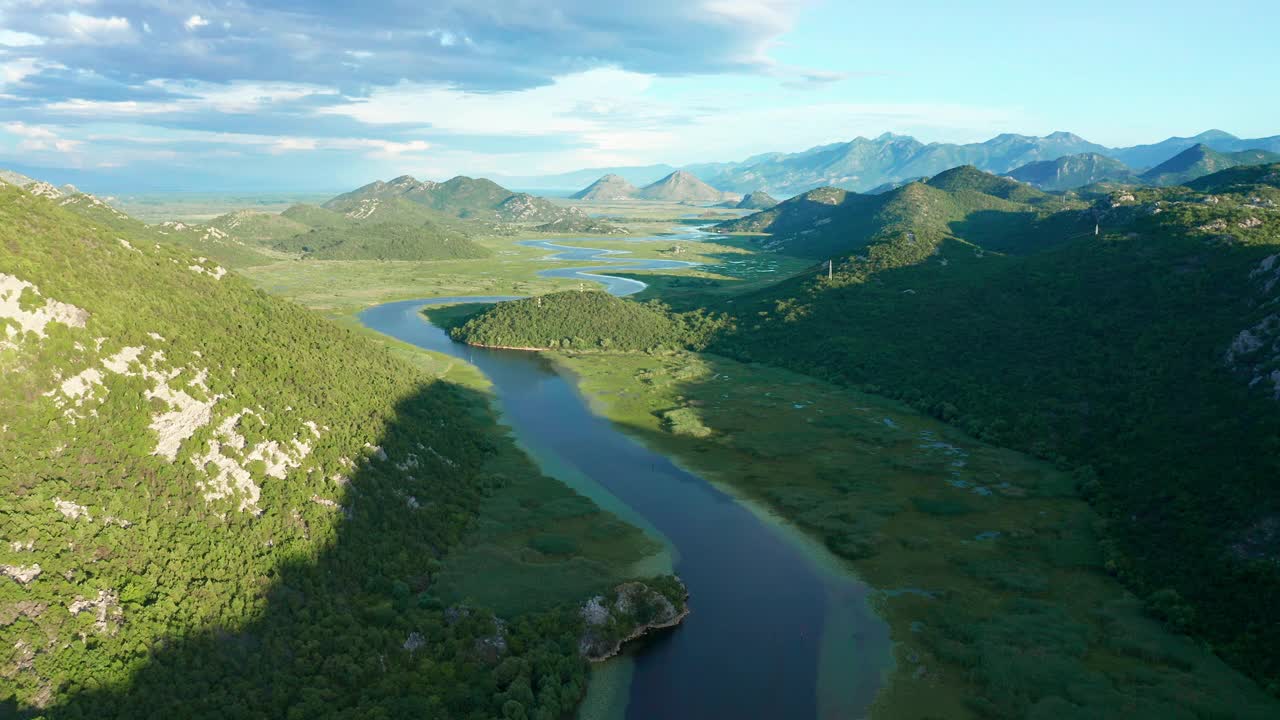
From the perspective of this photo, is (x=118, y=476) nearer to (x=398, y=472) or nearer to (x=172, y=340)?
(x=172, y=340)

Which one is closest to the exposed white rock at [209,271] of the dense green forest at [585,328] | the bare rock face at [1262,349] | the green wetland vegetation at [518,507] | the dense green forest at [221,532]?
the green wetland vegetation at [518,507]

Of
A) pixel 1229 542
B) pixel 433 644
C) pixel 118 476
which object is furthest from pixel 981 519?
pixel 118 476

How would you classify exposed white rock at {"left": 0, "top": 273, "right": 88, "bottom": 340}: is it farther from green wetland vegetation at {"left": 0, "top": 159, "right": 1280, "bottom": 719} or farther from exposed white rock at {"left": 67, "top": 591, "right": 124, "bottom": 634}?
exposed white rock at {"left": 67, "top": 591, "right": 124, "bottom": 634}

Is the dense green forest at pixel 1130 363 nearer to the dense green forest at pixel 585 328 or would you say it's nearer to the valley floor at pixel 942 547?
the valley floor at pixel 942 547

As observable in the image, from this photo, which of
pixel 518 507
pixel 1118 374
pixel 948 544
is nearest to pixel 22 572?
pixel 518 507

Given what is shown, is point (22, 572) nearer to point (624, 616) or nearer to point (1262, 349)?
point (624, 616)
